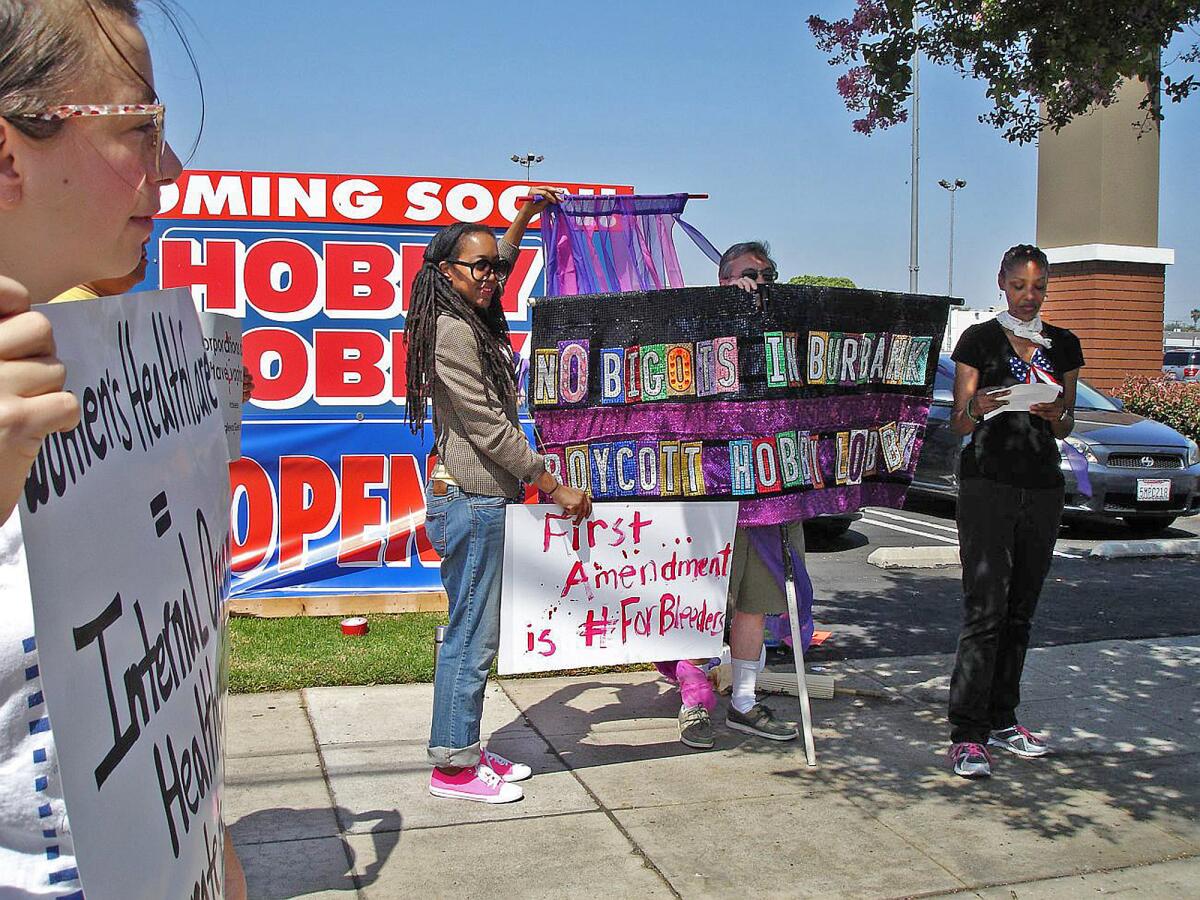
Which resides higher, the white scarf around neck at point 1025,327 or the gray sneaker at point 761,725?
the white scarf around neck at point 1025,327

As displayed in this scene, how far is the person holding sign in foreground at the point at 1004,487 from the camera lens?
465 centimetres

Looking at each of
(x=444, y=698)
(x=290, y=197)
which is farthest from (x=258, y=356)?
(x=444, y=698)

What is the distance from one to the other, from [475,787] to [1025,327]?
2898 millimetres

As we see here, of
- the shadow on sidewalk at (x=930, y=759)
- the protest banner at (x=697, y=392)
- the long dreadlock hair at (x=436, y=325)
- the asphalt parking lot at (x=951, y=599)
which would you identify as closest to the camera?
the shadow on sidewalk at (x=930, y=759)

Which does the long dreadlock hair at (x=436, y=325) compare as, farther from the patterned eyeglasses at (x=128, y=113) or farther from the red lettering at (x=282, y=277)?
the patterned eyeglasses at (x=128, y=113)

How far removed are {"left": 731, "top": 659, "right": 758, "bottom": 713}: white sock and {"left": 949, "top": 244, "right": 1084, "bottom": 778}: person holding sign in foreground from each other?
869 millimetres

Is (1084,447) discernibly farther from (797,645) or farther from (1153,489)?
(797,645)

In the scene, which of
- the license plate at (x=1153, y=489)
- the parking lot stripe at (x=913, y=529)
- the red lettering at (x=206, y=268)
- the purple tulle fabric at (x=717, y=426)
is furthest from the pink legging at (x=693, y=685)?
the license plate at (x=1153, y=489)

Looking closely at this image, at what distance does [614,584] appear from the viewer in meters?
4.76

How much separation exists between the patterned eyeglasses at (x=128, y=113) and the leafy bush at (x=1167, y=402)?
14316mm

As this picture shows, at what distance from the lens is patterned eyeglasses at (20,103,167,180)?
106 cm

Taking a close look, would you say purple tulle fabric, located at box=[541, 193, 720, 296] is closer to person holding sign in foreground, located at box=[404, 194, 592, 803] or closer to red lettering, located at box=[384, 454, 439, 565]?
person holding sign in foreground, located at box=[404, 194, 592, 803]

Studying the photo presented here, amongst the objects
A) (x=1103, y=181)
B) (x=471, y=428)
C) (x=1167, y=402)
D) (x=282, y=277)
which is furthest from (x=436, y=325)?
(x=1103, y=181)

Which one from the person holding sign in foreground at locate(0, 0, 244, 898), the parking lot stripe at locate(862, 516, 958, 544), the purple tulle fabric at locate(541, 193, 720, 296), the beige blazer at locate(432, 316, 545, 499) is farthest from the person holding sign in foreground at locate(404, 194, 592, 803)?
the parking lot stripe at locate(862, 516, 958, 544)
